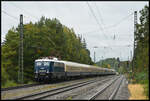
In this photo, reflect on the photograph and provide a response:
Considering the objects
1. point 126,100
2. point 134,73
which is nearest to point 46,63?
point 134,73

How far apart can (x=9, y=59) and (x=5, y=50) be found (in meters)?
1.58

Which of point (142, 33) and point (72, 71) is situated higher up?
point (142, 33)

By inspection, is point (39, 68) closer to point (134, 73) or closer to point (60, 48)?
point (134, 73)

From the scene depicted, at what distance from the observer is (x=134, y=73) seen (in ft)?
139

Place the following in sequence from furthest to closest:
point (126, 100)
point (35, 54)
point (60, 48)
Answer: point (60, 48) → point (35, 54) → point (126, 100)

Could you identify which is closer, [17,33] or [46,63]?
[46,63]

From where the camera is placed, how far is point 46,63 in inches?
1383

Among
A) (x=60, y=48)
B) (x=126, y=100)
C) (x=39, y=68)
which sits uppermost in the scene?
(x=60, y=48)

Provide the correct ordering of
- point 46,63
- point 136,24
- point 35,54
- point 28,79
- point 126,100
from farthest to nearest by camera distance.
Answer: point 35,54 → point 28,79 → point 136,24 → point 46,63 → point 126,100

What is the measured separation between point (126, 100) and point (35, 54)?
26.3 m

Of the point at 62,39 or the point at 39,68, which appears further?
the point at 62,39

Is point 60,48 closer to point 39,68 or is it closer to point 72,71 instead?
point 72,71

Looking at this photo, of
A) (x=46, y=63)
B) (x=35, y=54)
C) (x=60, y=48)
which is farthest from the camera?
(x=60, y=48)

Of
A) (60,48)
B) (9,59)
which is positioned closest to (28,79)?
(9,59)
